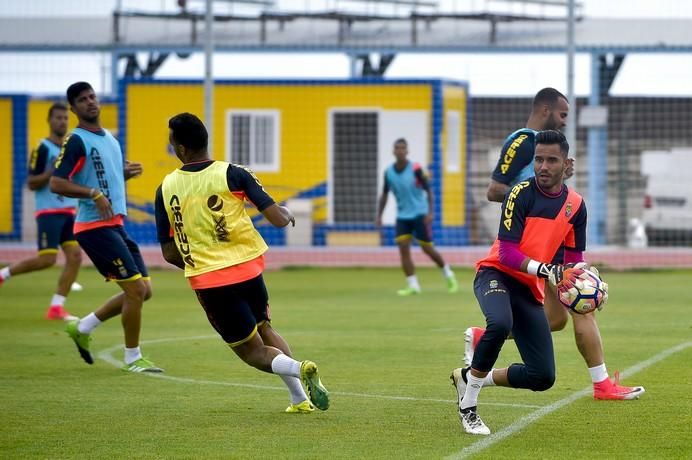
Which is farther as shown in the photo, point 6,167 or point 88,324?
point 6,167

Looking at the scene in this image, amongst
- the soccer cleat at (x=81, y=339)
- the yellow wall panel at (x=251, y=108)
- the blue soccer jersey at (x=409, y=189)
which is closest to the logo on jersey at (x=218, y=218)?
the soccer cleat at (x=81, y=339)

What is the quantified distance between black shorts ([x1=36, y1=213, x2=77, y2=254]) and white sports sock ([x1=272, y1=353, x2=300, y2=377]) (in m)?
8.04

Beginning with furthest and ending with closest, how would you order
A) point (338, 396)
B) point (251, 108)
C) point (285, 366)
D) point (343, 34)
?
point (343, 34) → point (251, 108) → point (338, 396) → point (285, 366)

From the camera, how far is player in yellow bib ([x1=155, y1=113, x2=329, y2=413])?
8250 mm

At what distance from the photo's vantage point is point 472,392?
310 inches

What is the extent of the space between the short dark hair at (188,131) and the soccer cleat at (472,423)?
2.31 meters

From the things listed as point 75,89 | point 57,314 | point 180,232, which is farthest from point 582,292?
point 57,314

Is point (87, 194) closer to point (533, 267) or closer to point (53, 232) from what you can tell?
point (533, 267)

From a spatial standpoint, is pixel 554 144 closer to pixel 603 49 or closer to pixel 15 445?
pixel 15 445

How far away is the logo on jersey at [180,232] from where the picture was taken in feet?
27.3

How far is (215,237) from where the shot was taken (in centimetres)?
833

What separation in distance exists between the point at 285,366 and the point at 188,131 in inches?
61.8

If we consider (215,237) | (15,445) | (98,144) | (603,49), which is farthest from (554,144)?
(603,49)

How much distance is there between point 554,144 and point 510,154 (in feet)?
4.96
